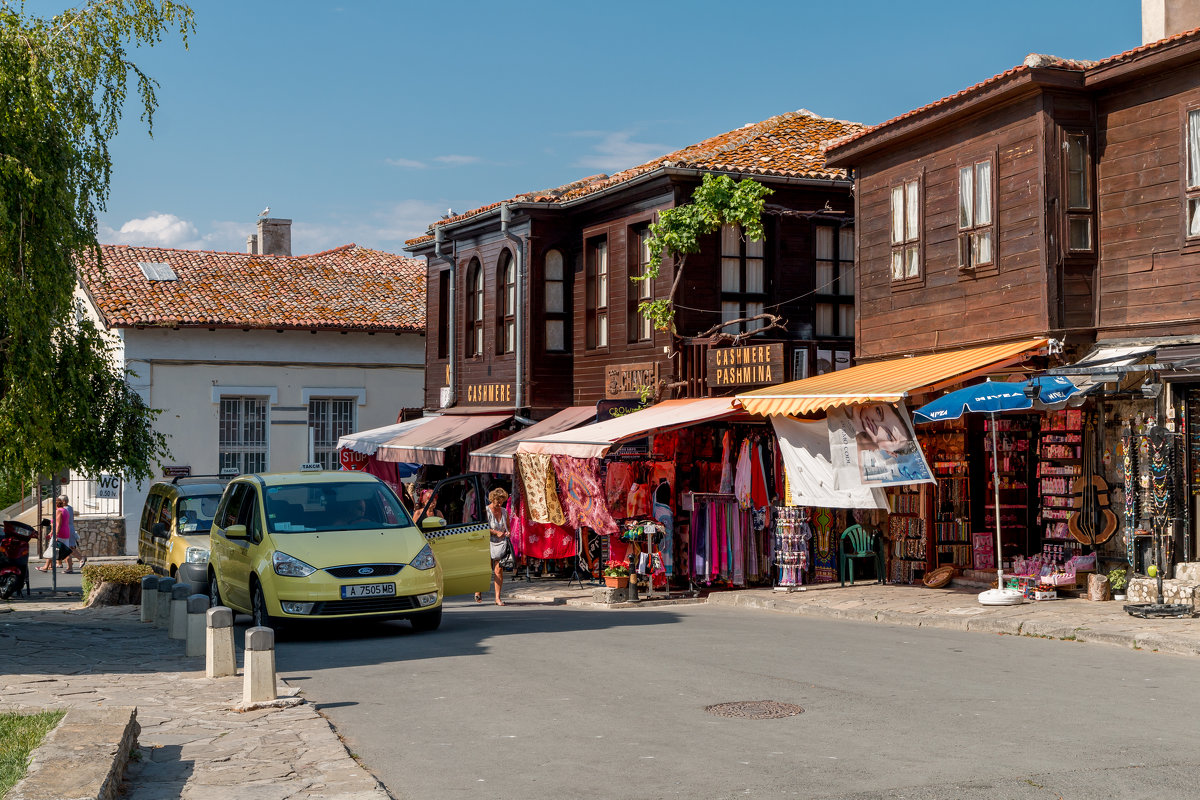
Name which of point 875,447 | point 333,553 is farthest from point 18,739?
point 875,447

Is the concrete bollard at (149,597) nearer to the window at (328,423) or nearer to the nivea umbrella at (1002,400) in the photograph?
the nivea umbrella at (1002,400)

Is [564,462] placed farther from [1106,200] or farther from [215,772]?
[215,772]

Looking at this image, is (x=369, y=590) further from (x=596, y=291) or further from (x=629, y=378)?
(x=596, y=291)

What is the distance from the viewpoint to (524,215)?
89.4 ft

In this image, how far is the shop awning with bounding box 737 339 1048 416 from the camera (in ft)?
53.9

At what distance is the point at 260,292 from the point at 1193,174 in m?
28.3

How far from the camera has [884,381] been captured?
1747 centimetres

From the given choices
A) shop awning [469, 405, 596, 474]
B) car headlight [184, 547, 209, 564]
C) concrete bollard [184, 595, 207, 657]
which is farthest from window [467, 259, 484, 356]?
concrete bollard [184, 595, 207, 657]

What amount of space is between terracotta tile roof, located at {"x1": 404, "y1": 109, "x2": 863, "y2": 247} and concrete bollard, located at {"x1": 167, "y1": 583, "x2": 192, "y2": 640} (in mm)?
12221

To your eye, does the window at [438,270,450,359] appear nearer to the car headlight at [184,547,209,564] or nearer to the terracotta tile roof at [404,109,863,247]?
the terracotta tile roof at [404,109,863,247]

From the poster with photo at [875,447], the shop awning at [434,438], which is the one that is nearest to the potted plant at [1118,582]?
the poster with photo at [875,447]

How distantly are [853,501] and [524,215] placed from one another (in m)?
11.9

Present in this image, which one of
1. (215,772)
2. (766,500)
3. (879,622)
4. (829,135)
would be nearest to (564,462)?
(766,500)

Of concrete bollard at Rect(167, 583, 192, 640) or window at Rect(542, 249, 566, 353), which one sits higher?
window at Rect(542, 249, 566, 353)
